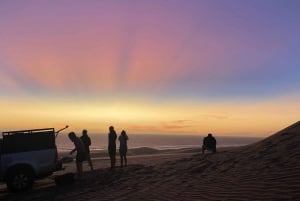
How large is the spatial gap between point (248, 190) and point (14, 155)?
8602mm

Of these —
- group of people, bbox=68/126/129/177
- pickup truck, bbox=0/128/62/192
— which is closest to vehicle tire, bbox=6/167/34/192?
pickup truck, bbox=0/128/62/192

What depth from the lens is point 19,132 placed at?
17578mm

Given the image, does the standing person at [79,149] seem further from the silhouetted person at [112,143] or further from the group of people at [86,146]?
the silhouetted person at [112,143]

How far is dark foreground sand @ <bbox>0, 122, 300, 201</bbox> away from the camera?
39.9 feet

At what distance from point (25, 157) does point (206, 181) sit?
6.51 metres

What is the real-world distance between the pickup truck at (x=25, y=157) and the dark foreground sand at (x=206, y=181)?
52 cm

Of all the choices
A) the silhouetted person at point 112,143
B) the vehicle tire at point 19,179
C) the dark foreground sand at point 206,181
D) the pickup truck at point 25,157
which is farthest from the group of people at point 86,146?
the vehicle tire at point 19,179

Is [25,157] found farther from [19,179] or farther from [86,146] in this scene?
[86,146]

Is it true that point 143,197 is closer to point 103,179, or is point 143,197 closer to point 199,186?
point 199,186

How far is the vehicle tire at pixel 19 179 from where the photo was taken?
56.2ft

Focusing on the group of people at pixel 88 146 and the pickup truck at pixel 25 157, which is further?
the group of people at pixel 88 146

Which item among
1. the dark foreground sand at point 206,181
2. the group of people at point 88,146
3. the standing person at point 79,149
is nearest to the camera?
the dark foreground sand at point 206,181

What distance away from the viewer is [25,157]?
17.4 m

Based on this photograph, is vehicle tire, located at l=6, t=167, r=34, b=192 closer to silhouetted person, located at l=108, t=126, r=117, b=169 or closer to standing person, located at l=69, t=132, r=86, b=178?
standing person, located at l=69, t=132, r=86, b=178
